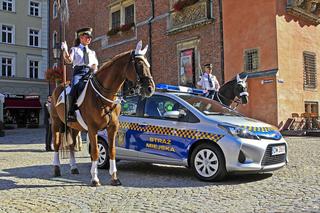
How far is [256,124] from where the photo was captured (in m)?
7.54

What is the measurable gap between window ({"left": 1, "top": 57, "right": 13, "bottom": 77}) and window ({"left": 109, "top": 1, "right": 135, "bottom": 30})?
626 inches

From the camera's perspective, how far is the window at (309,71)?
805 inches

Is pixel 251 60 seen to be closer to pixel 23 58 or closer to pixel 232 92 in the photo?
pixel 232 92

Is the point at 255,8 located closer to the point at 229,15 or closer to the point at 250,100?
the point at 229,15

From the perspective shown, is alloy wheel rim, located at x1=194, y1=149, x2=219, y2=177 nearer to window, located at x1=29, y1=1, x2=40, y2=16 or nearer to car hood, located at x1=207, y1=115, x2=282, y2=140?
car hood, located at x1=207, y1=115, x2=282, y2=140

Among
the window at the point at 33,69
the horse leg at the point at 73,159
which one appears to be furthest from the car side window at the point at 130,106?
the window at the point at 33,69

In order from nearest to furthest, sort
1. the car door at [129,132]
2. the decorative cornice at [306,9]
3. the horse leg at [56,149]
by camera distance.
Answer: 1. the horse leg at [56,149]
2. the car door at [129,132]
3. the decorative cornice at [306,9]

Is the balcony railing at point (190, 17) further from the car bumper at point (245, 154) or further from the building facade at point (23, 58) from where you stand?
the building facade at point (23, 58)

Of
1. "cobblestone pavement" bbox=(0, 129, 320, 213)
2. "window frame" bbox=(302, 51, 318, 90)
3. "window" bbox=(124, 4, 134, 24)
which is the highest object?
"window" bbox=(124, 4, 134, 24)

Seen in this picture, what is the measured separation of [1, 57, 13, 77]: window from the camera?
3991 centimetres

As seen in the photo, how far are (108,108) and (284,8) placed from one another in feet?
48.3

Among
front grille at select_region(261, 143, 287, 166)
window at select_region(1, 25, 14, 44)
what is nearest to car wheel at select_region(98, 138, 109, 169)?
front grille at select_region(261, 143, 287, 166)

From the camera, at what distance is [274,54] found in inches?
727

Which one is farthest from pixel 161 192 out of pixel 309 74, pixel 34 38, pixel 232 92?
pixel 34 38
